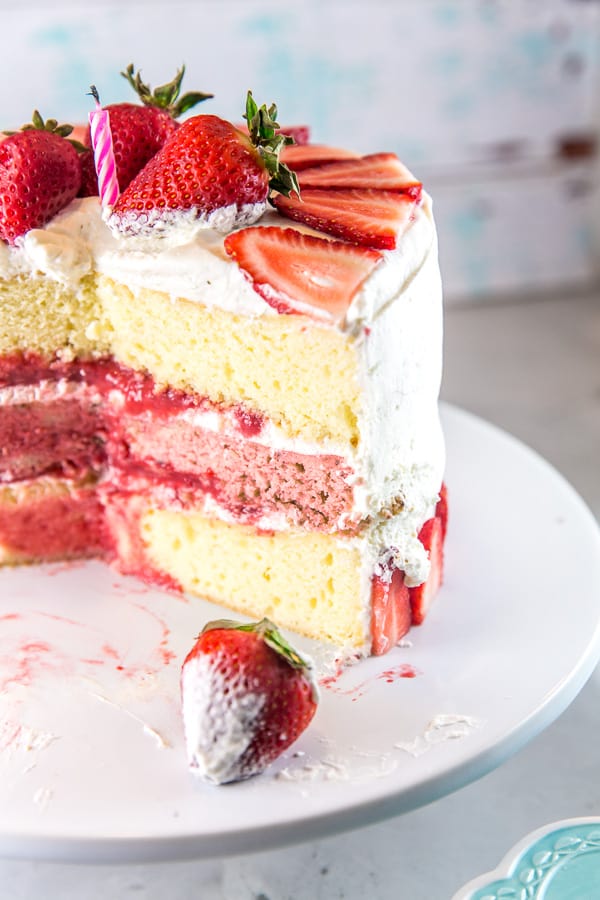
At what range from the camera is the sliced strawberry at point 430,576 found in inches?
94.0

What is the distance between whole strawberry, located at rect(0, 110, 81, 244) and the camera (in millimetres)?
2297

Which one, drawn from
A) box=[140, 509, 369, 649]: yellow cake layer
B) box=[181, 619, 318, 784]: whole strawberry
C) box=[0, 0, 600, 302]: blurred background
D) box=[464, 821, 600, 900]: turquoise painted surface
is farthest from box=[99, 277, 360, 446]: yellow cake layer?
box=[0, 0, 600, 302]: blurred background

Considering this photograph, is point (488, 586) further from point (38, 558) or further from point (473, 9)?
point (473, 9)

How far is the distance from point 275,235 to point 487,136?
100 inches

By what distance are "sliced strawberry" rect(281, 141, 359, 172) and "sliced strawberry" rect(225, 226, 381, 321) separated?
0.45 metres

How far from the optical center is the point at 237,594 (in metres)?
2.56

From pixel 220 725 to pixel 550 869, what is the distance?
62 centimetres

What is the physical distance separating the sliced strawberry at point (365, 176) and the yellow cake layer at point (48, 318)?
570mm

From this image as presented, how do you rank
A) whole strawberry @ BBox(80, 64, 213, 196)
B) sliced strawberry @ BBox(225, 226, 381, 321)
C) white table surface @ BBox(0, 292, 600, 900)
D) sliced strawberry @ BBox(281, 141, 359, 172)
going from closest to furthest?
white table surface @ BBox(0, 292, 600, 900) → sliced strawberry @ BBox(225, 226, 381, 321) → whole strawberry @ BBox(80, 64, 213, 196) → sliced strawberry @ BBox(281, 141, 359, 172)

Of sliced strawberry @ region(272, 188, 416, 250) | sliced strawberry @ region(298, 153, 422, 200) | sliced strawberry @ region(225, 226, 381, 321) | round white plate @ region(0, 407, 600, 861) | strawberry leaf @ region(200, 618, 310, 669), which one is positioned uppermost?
sliced strawberry @ region(298, 153, 422, 200)

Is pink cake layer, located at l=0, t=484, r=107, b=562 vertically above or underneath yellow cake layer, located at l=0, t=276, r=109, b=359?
underneath

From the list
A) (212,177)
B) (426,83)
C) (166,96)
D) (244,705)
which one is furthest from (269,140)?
(426,83)

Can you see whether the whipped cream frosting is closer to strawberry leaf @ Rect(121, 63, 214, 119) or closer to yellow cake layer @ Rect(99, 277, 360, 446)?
yellow cake layer @ Rect(99, 277, 360, 446)

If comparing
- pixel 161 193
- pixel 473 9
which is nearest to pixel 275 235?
Answer: pixel 161 193
